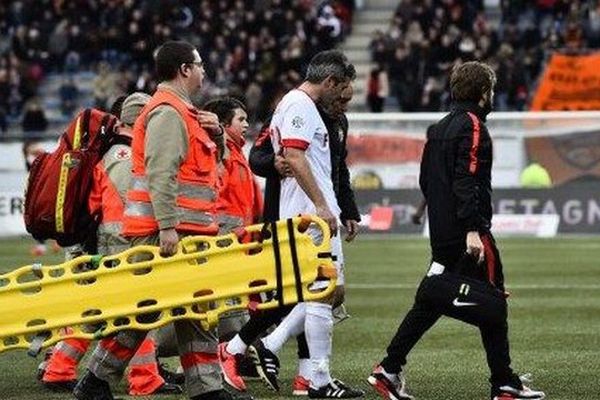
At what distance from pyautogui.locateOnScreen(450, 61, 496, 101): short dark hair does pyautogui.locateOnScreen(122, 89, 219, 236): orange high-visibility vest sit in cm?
152

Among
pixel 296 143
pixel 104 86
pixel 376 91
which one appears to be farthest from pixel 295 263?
pixel 104 86

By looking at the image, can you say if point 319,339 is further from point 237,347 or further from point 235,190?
point 235,190

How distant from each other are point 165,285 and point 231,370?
81.8 inches

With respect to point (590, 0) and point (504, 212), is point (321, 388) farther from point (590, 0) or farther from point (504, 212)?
point (590, 0)

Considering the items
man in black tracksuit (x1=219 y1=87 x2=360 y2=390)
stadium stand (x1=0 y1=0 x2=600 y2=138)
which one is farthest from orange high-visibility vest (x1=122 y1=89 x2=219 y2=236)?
stadium stand (x1=0 y1=0 x2=600 y2=138)

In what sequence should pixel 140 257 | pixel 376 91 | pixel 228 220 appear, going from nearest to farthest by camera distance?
pixel 140 257 → pixel 228 220 → pixel 376 91

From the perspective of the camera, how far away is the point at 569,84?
36812 mm

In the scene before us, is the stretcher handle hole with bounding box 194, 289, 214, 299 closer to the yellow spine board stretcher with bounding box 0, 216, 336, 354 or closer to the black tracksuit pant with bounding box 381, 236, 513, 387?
the yellow spine board stretcher with bounding box 0, 216, 336, 354

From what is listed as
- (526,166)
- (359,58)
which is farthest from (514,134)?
(359,58)

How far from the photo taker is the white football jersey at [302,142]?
1174cm

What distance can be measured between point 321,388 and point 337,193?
1.38m

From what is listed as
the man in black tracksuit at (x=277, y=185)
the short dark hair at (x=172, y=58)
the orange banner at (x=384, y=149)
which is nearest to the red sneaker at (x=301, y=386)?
the man in black tracksuit at (x=277, y=185)

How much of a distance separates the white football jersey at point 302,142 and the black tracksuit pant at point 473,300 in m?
0.90

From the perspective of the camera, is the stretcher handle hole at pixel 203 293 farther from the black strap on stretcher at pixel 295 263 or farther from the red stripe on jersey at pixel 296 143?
the red stripe on jersey at pixel 296 143
